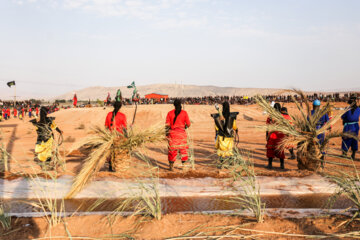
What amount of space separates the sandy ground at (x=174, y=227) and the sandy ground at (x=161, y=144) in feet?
2.40

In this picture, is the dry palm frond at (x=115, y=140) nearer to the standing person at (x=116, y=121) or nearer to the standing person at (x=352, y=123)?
the standing person at (x=116, y=121)

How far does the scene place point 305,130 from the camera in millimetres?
5793

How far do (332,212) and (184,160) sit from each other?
341cm

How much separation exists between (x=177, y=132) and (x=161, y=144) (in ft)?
10.9

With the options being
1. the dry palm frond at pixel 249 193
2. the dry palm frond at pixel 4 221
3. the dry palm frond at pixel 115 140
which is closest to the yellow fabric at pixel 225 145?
the dry palm frond at pixel 115 140

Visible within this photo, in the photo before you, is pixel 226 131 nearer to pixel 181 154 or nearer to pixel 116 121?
pixel 181 154

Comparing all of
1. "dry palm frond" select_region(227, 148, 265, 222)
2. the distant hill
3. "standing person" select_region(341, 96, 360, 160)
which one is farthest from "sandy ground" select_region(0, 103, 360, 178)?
the distant hill

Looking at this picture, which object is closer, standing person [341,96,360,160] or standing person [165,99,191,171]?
standing person [165,99,191,171]

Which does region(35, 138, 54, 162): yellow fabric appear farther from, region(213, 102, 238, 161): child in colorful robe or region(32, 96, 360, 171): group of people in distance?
region(213, 102, 238, 161): child in colorful robe

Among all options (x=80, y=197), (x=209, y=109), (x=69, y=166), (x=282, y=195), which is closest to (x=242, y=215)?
(x=282, y=195)

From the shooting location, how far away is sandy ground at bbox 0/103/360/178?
20.0 ft

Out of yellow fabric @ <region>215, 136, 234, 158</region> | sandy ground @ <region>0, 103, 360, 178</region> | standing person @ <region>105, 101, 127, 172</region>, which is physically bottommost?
sandy ground @ <region>0, 103, 360, 178</region>

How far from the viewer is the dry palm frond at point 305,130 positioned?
566 centimetres

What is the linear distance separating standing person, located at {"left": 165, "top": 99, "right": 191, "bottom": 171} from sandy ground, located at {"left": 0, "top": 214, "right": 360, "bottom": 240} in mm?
2874
